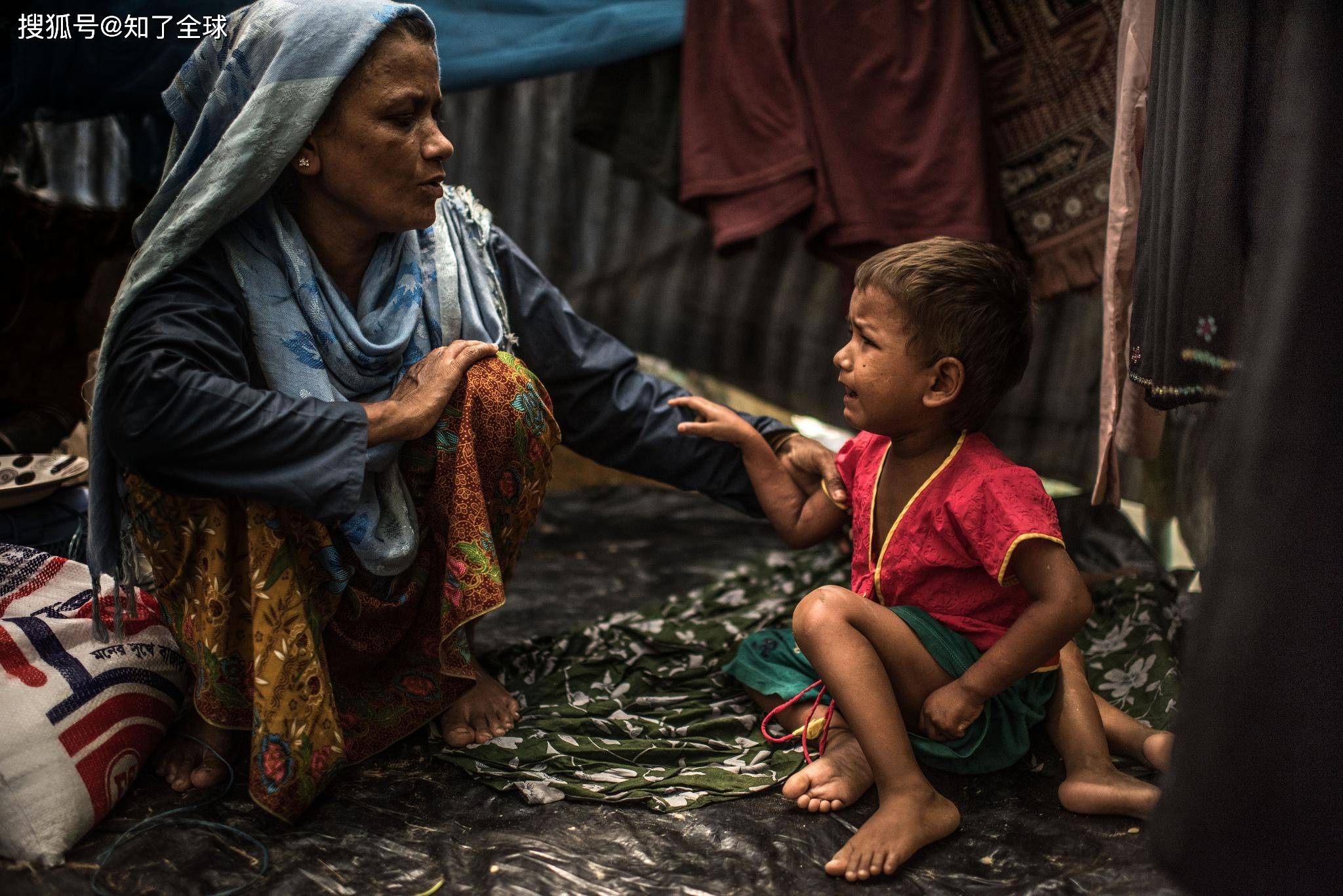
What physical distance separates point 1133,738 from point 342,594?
1422 millimetres

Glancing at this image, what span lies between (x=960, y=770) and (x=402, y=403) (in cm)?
117

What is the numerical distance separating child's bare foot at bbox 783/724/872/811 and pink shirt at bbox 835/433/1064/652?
0.28 meters

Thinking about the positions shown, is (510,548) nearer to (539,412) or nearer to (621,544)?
(539,412)

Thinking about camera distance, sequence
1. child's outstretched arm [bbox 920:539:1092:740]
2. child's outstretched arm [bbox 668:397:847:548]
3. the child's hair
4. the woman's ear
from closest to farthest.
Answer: child's outstretched arm [bbox 920:539:1092:740] → the child's hair → the woman's ear → child's outstretched arm [bbox 668:397:847:548]

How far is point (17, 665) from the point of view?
1.91m

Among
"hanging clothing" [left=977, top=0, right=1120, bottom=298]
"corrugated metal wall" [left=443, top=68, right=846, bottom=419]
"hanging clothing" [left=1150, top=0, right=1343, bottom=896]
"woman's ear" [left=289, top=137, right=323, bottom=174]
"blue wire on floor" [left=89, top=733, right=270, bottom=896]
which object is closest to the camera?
"hanging clothing" [left=1150, top=0, right=1343, bottom=896]

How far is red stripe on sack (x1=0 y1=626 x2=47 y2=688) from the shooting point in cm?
189

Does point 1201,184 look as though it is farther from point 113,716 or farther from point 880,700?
point 113,716

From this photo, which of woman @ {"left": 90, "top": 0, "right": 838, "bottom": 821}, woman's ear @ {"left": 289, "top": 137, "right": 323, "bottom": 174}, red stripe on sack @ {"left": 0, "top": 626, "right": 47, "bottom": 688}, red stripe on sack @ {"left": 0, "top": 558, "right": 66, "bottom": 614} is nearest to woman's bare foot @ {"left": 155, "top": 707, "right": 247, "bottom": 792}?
woman @ {"left": 90, "top": 0, "right": 838, "bottom": 821}

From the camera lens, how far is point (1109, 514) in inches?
122

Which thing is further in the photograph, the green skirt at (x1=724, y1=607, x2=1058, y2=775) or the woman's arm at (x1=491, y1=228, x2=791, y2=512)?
the woman's arm at (x1=491, y1=228, x2=791, y2=512)

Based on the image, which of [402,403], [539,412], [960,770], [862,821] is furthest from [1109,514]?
[402,403]

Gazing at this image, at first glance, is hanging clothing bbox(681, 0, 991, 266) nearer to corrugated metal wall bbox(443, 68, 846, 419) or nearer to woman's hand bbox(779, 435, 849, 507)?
corrugated metal wall bbox(443, 68, 846, 419)

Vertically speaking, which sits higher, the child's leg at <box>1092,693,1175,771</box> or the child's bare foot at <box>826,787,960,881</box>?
the child's leg at <box>1092,693,1175,771</box>
